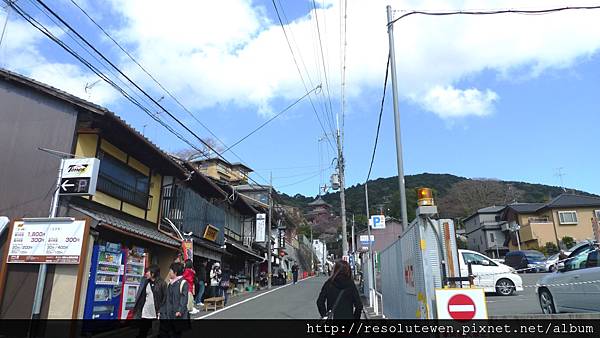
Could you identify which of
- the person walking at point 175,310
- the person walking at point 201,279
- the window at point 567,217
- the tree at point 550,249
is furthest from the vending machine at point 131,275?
the window at point 567,217

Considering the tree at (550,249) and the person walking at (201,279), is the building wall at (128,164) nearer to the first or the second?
the person walking at (201,279)

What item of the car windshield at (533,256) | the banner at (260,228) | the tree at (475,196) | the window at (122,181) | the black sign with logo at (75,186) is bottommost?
the car windshield at (533,256)

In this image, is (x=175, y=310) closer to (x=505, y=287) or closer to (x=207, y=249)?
(x=207, y=249)

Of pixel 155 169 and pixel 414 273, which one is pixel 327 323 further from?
pixel 155 169

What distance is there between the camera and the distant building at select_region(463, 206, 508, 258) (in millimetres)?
52469

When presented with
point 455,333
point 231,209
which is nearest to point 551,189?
point 231,209

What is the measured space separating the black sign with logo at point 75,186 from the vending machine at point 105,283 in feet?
4.95

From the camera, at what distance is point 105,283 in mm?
10797

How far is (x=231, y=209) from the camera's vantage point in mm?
26297

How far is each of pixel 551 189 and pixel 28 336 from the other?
3150 inches

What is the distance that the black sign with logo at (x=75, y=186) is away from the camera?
10.0 meters

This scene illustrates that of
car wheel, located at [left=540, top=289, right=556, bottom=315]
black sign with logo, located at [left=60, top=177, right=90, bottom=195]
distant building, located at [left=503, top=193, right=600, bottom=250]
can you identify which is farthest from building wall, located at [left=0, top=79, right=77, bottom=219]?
distant building, located at [left=503, top=193, right=600, bottom=250]

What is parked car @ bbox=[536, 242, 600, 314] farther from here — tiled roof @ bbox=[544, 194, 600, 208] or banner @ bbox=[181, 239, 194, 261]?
tiled roof @ bbox=[544, 194, 600, 208]

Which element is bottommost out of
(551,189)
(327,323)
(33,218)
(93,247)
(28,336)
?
(28,336)
